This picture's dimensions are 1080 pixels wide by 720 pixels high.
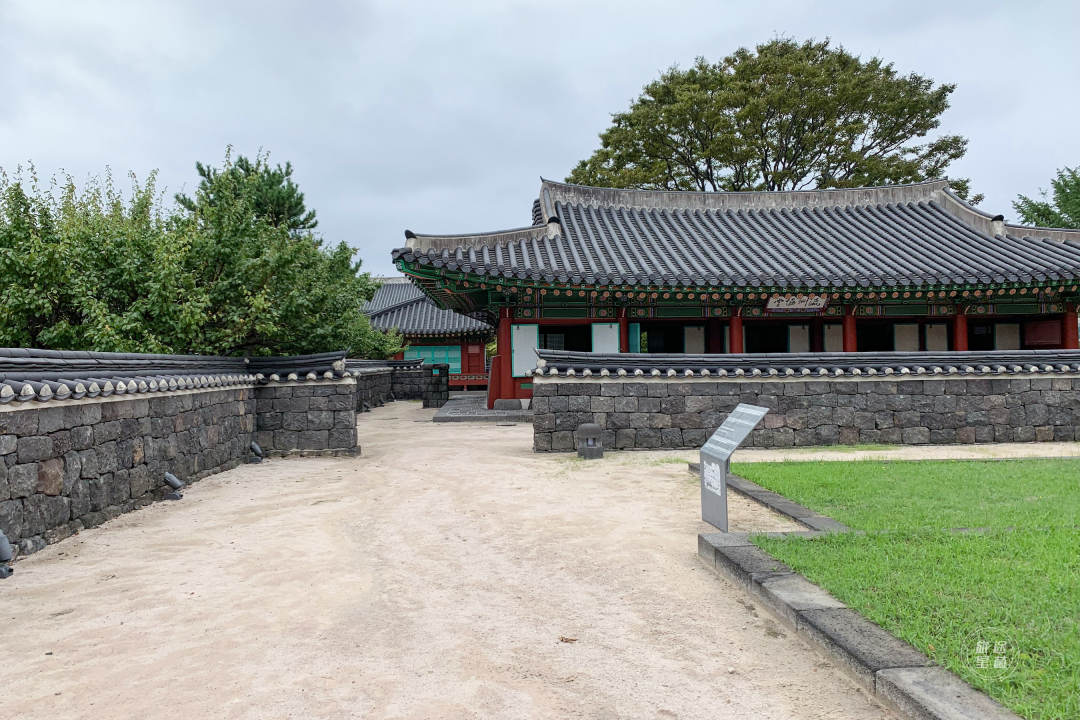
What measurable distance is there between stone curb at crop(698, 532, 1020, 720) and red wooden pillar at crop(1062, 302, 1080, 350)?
51.7ft

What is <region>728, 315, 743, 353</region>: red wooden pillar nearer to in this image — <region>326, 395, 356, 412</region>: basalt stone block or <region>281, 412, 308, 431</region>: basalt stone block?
<region>326, 395, 356, 412</region>: basalt stone block

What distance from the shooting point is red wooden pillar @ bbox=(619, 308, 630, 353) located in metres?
14.4

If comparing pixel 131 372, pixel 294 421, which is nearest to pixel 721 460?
pixel 131 372

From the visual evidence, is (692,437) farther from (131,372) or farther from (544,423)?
(131,372)

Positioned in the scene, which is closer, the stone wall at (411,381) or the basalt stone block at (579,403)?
the basalt stone block at (579,403)

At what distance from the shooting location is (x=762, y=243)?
15.9 m

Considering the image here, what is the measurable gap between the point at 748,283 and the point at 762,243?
11.1 ft

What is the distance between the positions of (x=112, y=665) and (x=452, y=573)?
74.7 inches

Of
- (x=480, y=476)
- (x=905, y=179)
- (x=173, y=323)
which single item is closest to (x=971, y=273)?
(x=480, y=476)

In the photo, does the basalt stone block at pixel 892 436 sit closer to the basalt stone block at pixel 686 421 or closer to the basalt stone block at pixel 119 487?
the basalt stone block at pixel 686 421

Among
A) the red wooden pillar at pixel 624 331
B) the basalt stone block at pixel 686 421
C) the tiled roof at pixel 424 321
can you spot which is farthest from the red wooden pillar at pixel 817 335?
the tiled roof at pixel 424 321

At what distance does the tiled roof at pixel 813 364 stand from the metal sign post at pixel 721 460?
4.45 metres

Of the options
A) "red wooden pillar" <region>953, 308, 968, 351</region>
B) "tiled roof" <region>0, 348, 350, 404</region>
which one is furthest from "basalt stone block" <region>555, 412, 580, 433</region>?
"red wooden pillar" <region>953, 308, 968, 351</region>

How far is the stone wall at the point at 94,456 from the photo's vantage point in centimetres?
450
